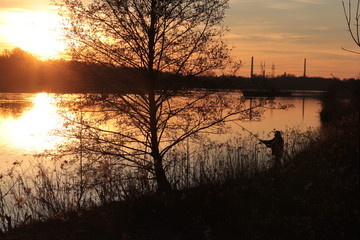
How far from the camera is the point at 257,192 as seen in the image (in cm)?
785

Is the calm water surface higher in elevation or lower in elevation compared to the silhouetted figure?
lower

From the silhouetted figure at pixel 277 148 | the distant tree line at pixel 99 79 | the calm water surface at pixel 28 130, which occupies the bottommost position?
the calm water surface at pixel 28 130

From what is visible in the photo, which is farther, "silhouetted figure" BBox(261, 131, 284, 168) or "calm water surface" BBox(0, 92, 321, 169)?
"calm water surface" BBox(0, 92, 321, 169)

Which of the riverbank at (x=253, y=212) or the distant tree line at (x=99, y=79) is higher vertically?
the distant tree line at (x=99, y=79)

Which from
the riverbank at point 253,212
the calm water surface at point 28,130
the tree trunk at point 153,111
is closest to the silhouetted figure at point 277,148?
the calm water surface at point 28,130

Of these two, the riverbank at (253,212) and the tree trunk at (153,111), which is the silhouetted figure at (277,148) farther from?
the tree trunk at (153,111)

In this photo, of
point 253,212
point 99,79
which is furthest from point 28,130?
point 253,212

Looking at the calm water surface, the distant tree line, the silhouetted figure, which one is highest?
the distant tree line

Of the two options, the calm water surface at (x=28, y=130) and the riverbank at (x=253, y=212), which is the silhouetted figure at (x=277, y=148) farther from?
the riverbank at (x=253, y=212)

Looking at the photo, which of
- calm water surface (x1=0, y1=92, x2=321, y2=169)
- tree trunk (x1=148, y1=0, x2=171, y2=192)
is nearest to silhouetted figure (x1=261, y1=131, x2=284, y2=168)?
calm water surface (x1=0, y1=92, x2=321, y2=169)

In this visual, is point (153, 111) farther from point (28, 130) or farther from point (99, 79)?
point (28, 130)

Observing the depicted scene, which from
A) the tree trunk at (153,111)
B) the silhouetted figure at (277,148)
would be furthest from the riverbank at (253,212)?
the tree trunk at (153,111)

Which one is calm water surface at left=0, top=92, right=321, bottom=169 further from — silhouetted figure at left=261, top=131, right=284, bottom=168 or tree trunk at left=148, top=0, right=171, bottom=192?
tree trunk at left=148, top=0, right=171, bottom=192

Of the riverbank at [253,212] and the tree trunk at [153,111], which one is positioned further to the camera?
the tree trunk at [153,111]
